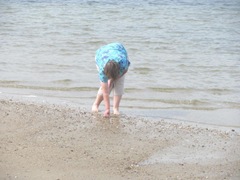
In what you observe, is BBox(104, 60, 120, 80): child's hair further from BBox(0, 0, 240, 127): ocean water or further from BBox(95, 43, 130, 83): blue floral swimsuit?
BBox(0, 0, 240, 127): ocean water

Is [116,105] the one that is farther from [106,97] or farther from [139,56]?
[139,56]

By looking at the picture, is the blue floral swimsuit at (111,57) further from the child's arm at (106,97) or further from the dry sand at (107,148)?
the dry sand at (107,148)

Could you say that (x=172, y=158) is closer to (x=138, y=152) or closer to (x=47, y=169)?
(x=138, y=152)

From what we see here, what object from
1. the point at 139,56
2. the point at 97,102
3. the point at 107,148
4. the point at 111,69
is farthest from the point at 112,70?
the point at 139,56

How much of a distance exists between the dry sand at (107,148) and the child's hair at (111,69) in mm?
527

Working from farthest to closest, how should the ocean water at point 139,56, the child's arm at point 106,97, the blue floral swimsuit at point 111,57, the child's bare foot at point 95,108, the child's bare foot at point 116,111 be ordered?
1. the ocean water at point 139,56
2. the child's bare foot at point 95,108
3. the child's bare foot at point 116,111
4. the child's arm at point 106,97
5. the blue floral swimsuit at point 111,57

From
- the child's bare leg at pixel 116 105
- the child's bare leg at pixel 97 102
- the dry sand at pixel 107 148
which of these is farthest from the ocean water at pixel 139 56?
the dry sand at pixel 107 148

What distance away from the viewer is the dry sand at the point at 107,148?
532cm

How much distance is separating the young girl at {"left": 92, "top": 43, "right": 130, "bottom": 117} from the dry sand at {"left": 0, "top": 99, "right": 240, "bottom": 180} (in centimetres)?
33

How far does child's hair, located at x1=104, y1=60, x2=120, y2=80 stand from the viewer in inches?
286

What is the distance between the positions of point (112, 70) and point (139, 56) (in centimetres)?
527

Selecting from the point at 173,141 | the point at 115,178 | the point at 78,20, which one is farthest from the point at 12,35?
the point at 115,178

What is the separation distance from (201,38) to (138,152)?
32.1 feet

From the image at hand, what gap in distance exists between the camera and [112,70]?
730 cm
